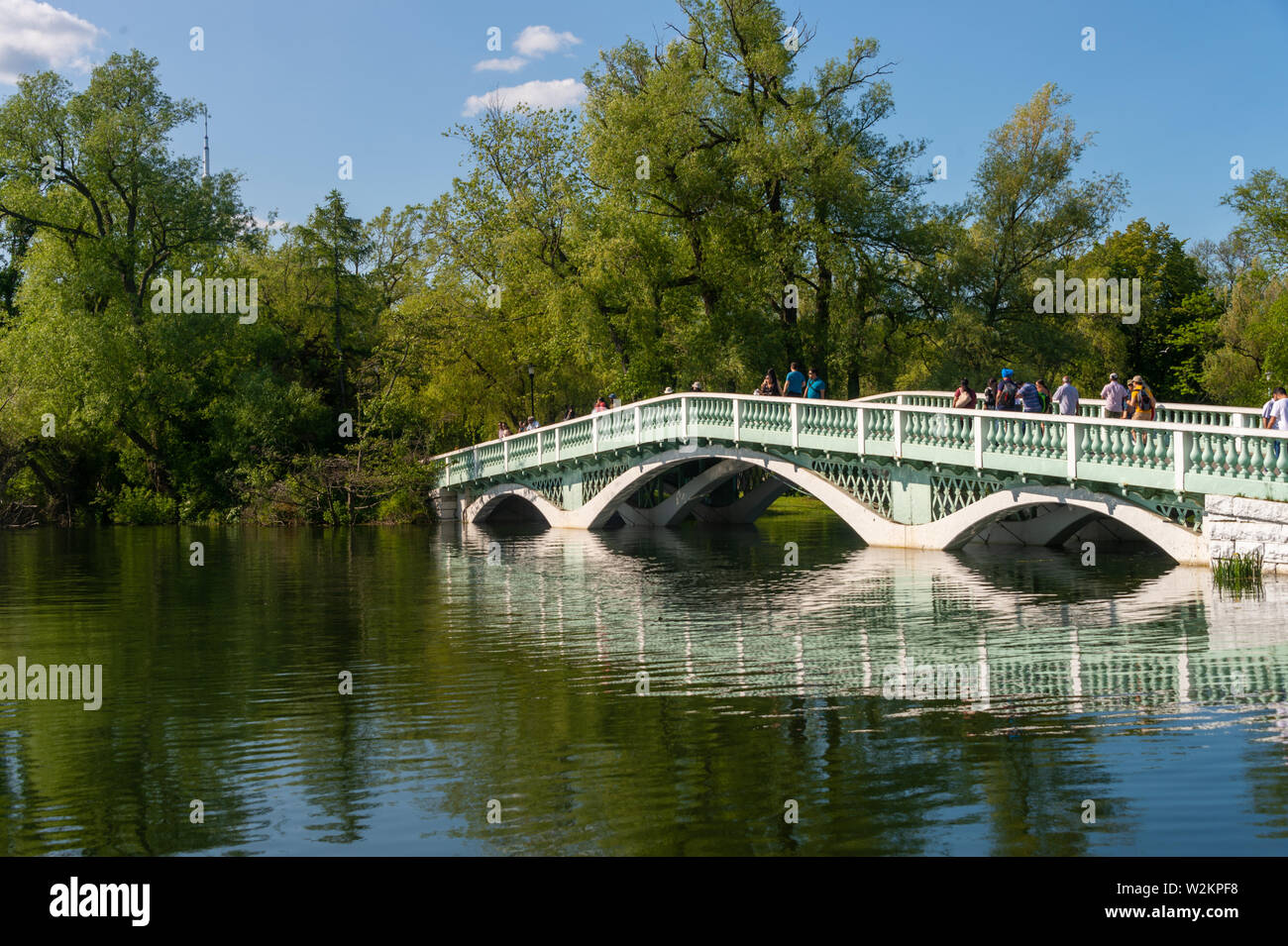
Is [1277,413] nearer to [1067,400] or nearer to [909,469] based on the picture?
[1067,400]

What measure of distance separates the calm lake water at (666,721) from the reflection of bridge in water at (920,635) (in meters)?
0.07

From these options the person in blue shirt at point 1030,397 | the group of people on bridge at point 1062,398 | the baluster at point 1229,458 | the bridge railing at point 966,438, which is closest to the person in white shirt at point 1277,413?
the group of people on bridge at point 1062,398

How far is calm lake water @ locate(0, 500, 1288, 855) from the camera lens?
715 cm

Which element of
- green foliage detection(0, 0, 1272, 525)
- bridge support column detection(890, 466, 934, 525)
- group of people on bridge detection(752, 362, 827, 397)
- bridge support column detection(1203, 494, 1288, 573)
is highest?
green foliage detection(0, 0, 1272, 525)

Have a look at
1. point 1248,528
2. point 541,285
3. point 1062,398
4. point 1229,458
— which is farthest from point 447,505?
point 1248,528

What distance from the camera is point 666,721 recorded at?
9.91m

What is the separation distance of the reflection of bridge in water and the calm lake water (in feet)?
0.22

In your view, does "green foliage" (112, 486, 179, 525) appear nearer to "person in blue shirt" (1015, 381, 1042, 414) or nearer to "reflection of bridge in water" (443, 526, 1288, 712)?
"reflection of bridge in water" (443, 526, 1288, 712)

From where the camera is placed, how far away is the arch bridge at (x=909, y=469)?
1927 cm

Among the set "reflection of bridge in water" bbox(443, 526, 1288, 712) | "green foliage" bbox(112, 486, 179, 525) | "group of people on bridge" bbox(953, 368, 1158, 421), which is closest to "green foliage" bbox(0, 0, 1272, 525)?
"green foliage" bbox(112, 486, 179, 525)

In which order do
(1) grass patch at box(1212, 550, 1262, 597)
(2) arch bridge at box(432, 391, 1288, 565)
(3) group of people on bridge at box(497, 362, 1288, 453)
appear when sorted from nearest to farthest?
(1) grass patch at box(1212, 550, 1262, 597), (2) arch bridge at box(432, 391, 1288, 565), (3) group of people on bridge at box(497, 362, 1288, 453)

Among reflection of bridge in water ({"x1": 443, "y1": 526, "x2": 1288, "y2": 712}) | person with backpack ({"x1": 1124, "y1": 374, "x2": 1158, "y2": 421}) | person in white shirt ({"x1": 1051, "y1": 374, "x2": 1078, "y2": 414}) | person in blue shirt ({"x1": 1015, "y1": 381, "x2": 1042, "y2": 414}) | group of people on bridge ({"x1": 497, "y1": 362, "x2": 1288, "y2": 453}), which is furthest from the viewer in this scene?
person in blue shirt ({"x1": 1015, "y1": 381, "x2": 1042, "y2": 414})

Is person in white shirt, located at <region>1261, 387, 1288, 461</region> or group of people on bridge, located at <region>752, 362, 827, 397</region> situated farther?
group of people on bridge, located at <region>752, 362, 827, 397</region>

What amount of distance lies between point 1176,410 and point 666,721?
1819 cm
